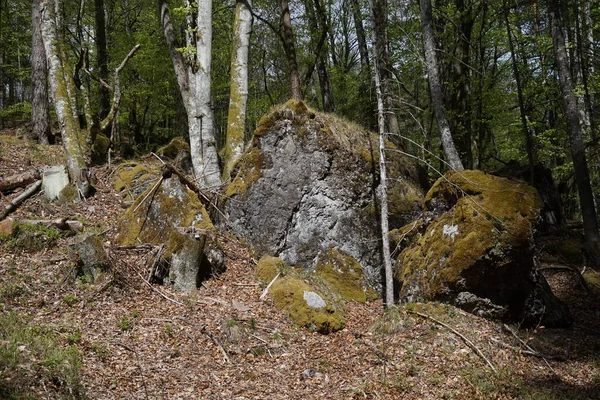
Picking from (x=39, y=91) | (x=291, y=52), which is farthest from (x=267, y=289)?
(x=39, y=91)

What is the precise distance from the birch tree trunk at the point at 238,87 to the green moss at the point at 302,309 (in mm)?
4180

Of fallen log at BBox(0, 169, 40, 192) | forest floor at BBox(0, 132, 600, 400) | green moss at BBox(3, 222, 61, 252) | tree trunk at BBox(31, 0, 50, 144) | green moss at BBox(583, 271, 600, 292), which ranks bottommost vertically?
green moss at BBox(583, 271, 600, 292)

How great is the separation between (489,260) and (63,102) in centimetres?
1029

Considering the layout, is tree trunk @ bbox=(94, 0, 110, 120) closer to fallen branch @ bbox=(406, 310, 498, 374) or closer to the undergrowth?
the undergrowth

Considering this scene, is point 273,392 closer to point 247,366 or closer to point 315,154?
point 247,366

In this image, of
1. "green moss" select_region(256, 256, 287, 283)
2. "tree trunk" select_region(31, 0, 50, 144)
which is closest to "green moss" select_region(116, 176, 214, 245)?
"green moss" select_region(256, 256, 287, 283)

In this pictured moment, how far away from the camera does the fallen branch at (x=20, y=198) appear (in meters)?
8.73

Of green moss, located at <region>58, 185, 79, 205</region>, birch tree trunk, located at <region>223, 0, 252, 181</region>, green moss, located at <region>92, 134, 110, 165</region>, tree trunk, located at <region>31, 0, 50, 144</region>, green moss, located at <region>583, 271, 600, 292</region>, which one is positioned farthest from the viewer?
tree trunk, located at <region>31, 0, 50, 144</region>

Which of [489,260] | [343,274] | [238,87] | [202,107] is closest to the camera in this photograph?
[489,260]

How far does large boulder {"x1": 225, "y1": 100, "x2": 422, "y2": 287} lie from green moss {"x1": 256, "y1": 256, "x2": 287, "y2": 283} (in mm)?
556

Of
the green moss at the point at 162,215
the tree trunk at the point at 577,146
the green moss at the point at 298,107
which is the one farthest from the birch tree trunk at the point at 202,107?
the tree trunk at the point at 577,146

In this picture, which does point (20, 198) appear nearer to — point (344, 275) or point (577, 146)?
point (344, 275)

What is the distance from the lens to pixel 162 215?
877 centimetres

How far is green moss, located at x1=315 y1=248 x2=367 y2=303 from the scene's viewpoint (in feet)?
28.6
